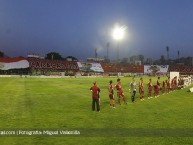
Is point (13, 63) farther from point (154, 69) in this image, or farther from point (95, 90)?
point (95, 90)

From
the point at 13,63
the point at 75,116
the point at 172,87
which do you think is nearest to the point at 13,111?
the point at 75,116

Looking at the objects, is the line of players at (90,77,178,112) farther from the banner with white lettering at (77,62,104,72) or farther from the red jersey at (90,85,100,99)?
the banner with white lettering at (77,62,104,72)

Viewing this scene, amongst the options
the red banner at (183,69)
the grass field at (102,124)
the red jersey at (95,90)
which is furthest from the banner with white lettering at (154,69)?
the red jersey at (95,90)

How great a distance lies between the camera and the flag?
4933 inches

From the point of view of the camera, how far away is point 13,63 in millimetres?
126875

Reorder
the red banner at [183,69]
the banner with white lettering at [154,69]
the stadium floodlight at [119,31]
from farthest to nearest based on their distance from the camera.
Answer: the red banner at [183,69] < the banner with white lettering at [154,69] < the stadium floodlight at [119,31]

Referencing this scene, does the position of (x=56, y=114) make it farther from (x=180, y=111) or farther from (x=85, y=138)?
(x=180, y=111)

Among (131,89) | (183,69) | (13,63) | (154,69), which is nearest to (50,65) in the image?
(13,63)

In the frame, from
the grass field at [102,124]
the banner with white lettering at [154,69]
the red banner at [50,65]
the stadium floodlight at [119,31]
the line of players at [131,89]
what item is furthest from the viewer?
the banner with white lettering at [154,69]

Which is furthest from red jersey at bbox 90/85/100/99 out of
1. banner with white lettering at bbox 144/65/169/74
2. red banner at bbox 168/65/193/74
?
red banner at bbox 168/65/193/74

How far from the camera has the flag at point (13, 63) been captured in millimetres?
Result: 125287

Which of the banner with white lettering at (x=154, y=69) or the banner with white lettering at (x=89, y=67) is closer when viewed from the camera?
the banner with white lettering at (x=89, y=67)

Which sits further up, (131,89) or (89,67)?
(89,67)

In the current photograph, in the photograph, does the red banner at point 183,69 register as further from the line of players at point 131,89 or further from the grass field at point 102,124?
the grass field at point 102,124
